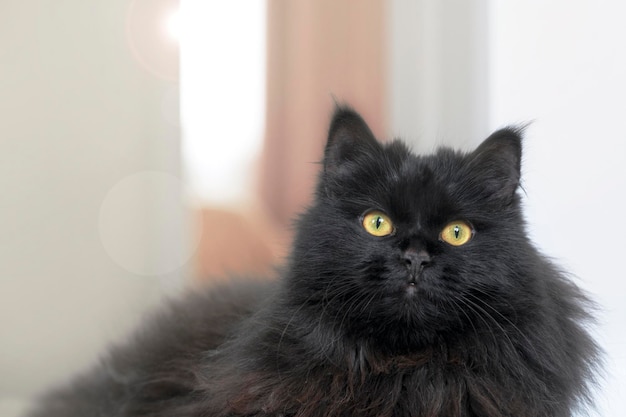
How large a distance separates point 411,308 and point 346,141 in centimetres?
41

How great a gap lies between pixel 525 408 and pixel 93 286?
78.9 inches

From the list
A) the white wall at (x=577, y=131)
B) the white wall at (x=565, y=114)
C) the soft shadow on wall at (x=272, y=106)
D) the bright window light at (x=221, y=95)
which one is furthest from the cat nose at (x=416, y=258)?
the bright window light at (x=221, y=95)

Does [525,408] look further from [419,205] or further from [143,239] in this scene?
[143,239]

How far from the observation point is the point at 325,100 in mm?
2379

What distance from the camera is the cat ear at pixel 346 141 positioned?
1.36m

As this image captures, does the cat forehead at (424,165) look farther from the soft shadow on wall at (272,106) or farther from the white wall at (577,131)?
the soft shadow on wall at (272,106)

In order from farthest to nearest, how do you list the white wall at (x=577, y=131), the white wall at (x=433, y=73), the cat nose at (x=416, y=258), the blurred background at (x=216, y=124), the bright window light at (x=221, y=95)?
the bright window light at (x=221, y=95)
the white wall at (x=433, y=73)
the blurred background at (x=216, y=124)
the white wall at (x=577, y=131)
the cat nose at (x=416, y=258)

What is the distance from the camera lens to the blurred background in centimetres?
197

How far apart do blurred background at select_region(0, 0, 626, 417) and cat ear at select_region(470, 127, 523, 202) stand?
0.70 meters

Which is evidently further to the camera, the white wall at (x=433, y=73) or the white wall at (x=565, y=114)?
the white wall at (x=433, y=73)

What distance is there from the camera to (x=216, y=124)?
106 inches

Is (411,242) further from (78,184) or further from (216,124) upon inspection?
(78,184)

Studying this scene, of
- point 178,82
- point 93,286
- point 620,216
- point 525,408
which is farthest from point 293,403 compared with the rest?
point 178,82

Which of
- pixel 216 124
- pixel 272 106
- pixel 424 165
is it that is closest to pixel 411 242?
pixel 424 165
